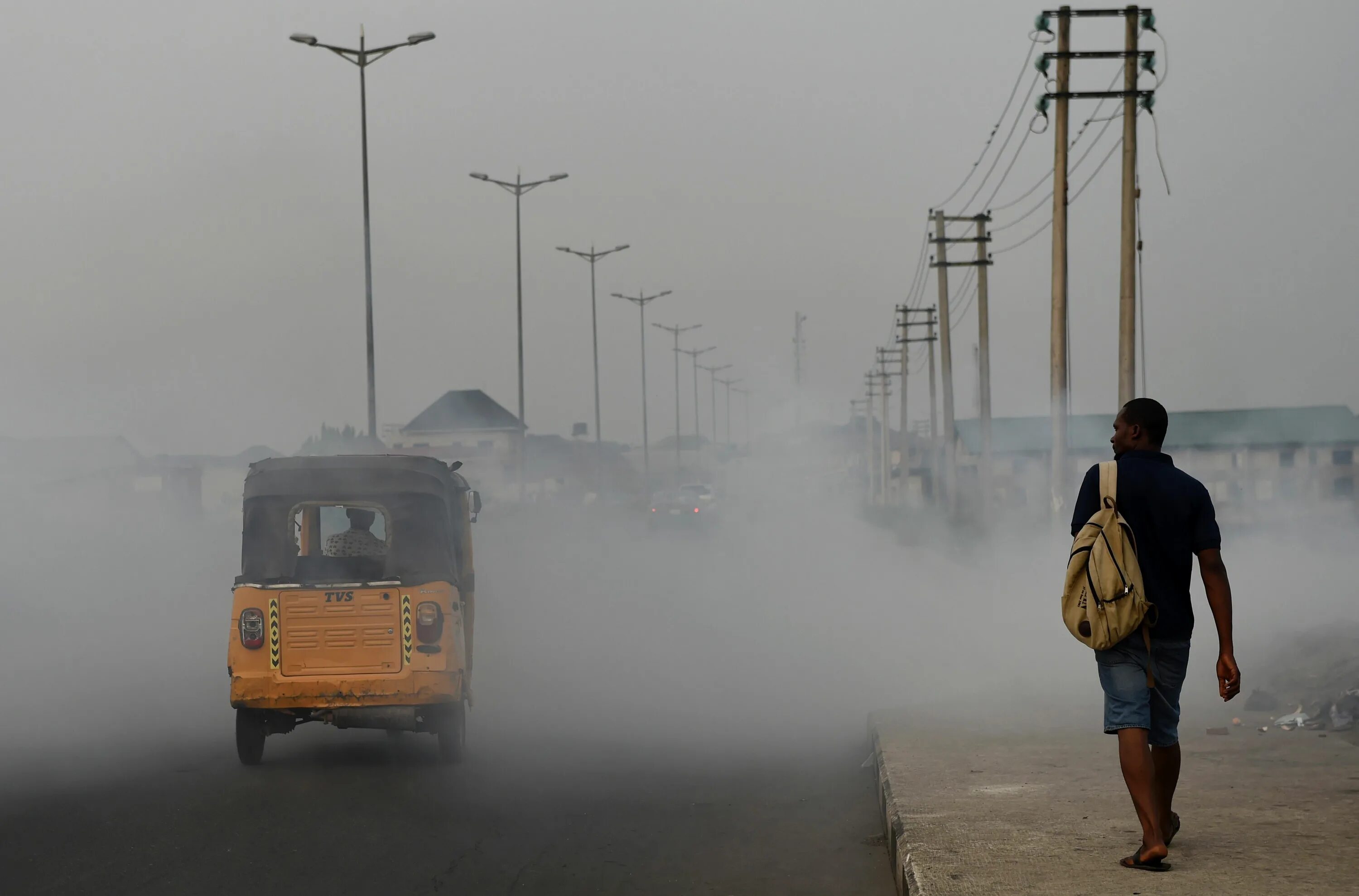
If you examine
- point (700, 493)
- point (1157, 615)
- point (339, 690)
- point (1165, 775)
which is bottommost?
point (700, 493)

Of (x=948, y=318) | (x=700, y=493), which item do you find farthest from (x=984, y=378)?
(x=700, y=493)

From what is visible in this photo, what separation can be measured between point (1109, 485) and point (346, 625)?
613 cm

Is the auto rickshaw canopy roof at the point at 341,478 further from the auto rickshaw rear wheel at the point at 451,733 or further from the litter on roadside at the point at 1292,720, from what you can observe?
the litter on roadside at the point at 1292,720

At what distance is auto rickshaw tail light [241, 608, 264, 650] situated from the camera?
1078cm

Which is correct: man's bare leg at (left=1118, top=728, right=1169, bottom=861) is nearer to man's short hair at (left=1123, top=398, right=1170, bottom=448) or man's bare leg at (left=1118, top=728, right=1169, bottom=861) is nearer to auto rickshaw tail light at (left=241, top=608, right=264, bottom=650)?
man's short hair at (left=1123, top=398, right=1170, bottom=448)

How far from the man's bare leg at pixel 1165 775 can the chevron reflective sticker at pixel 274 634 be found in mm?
6267

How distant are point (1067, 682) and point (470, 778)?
6.25m

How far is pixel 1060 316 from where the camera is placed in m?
25.5

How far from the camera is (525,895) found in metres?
7.21

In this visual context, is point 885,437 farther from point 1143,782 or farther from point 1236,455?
point 1143,782

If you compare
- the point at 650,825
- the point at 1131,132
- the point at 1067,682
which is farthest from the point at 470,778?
the point at 1131,132

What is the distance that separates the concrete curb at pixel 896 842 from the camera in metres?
6.57

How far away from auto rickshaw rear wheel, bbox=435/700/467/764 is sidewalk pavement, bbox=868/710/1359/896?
9.45 feet

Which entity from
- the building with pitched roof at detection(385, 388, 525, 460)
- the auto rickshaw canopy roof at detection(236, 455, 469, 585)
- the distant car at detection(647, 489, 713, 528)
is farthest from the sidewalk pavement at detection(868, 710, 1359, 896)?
the building with pitched roof at detection(385, 388, 525, 460)
